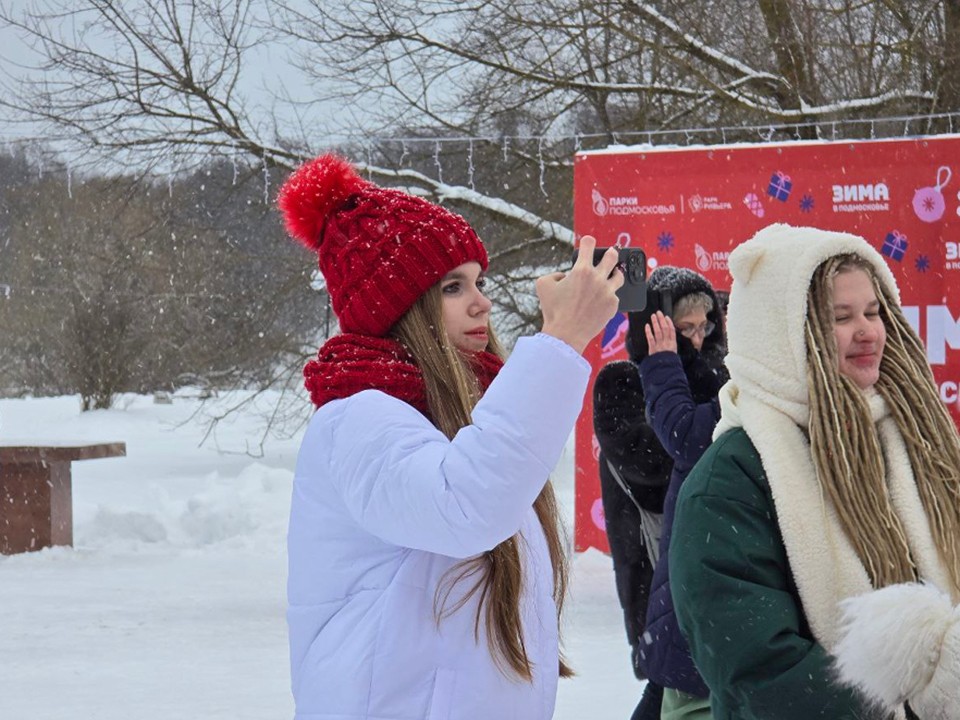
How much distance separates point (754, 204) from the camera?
8188 mm

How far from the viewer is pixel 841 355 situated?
2.24 m

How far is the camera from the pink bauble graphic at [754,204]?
8180mm

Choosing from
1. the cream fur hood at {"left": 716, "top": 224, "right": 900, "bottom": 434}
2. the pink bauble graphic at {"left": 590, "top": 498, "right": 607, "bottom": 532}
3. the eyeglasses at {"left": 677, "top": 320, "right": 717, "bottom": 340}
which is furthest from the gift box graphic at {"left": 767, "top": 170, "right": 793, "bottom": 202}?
the cream fur hood at {"left": 716, "top": 224, "right": 900, "bottom": 434}

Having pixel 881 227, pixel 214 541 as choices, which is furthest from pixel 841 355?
pixel 214 541

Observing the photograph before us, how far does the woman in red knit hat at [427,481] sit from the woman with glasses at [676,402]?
1019 mm

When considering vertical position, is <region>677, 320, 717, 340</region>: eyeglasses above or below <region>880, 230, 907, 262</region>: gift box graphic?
below

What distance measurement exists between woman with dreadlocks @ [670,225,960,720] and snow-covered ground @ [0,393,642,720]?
3.44 metres

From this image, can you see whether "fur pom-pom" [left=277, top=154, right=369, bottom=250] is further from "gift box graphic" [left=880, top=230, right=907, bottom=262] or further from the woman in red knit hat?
"gift box graphic" [left=880, top=230, right=907, bottom=262]

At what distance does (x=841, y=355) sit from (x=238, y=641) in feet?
17.5

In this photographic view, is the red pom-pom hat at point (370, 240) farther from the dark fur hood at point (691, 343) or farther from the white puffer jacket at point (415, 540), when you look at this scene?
the dark fur hood at point (691, 343)

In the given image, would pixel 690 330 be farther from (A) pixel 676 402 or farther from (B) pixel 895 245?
(B) pixel 895 245

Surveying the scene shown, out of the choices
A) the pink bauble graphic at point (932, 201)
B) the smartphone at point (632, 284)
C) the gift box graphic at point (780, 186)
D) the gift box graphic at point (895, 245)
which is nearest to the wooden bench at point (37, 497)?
the gift box graphic at point (780, 186)

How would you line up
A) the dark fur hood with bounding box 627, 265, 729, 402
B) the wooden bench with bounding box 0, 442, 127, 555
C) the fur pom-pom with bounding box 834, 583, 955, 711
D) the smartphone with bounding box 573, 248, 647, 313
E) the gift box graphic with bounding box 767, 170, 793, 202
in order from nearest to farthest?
1. the fur pom-pom with bounding box 834, 583, 955, 711
2. the smartphone with bounding box 573, 248, 647, 313
3. the dark fur hood with bounding box 627, 265, 729, 402
4. the gift box graphic with bounding box 767, 170, 793, 202
5. the wooden bench with bounding box 0, 442, 127, 555

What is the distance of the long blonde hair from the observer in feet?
6.29
